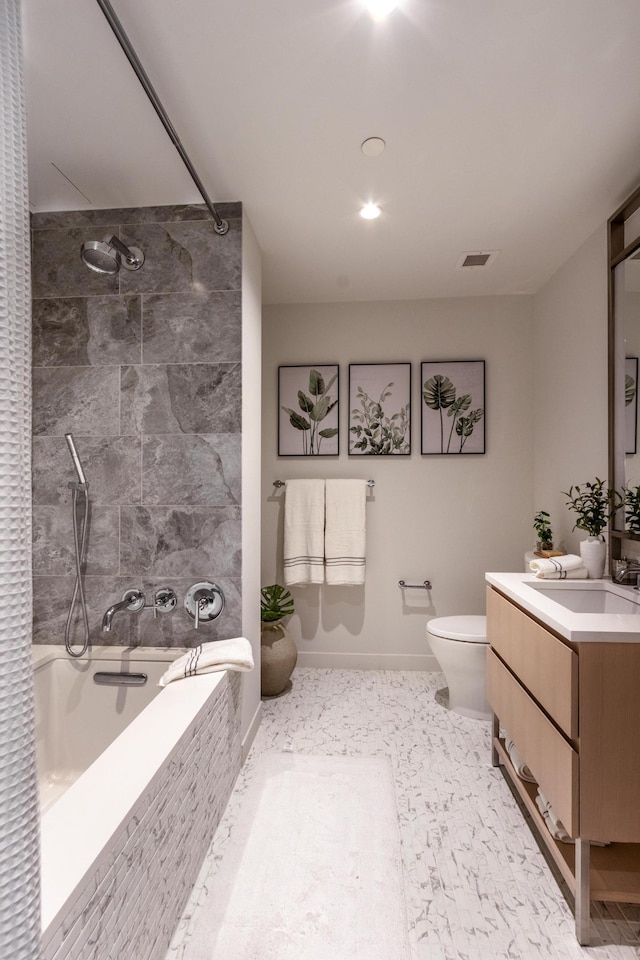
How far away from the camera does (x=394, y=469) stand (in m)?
3.17

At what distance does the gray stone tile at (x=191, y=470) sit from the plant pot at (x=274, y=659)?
958 millimetres

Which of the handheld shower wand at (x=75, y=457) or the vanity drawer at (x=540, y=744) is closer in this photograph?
the vanity drawer at (x=540, y=744)

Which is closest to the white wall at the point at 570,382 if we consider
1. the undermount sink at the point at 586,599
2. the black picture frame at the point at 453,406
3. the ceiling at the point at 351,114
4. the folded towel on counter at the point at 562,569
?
the ceiling at the point at 351,114

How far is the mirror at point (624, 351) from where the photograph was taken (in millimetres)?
1988

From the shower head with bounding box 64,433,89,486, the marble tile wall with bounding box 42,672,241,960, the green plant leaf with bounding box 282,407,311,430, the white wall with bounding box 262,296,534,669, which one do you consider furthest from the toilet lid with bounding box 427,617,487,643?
the shower head with bounding box 64,433,89,486

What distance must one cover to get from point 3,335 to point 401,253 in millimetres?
2323

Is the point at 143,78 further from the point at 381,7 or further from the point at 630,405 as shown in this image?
the point at 630,405

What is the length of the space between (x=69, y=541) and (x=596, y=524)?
7.28 ft

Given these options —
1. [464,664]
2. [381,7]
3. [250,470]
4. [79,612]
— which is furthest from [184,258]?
[464,664]

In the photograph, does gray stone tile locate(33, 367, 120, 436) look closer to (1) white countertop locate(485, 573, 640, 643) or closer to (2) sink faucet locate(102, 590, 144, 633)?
(2) sink faucet locate(102, 590, 144, 633)

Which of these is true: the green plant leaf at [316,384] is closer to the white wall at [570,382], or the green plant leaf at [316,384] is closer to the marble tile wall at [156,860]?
the white wall at [570,382]

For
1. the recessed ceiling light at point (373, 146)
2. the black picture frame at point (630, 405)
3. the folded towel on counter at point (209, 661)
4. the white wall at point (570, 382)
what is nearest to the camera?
the recessed ceiling light at point (373, 146)

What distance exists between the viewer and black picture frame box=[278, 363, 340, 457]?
10.4 ft

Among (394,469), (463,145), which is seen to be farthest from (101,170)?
(394,469)
